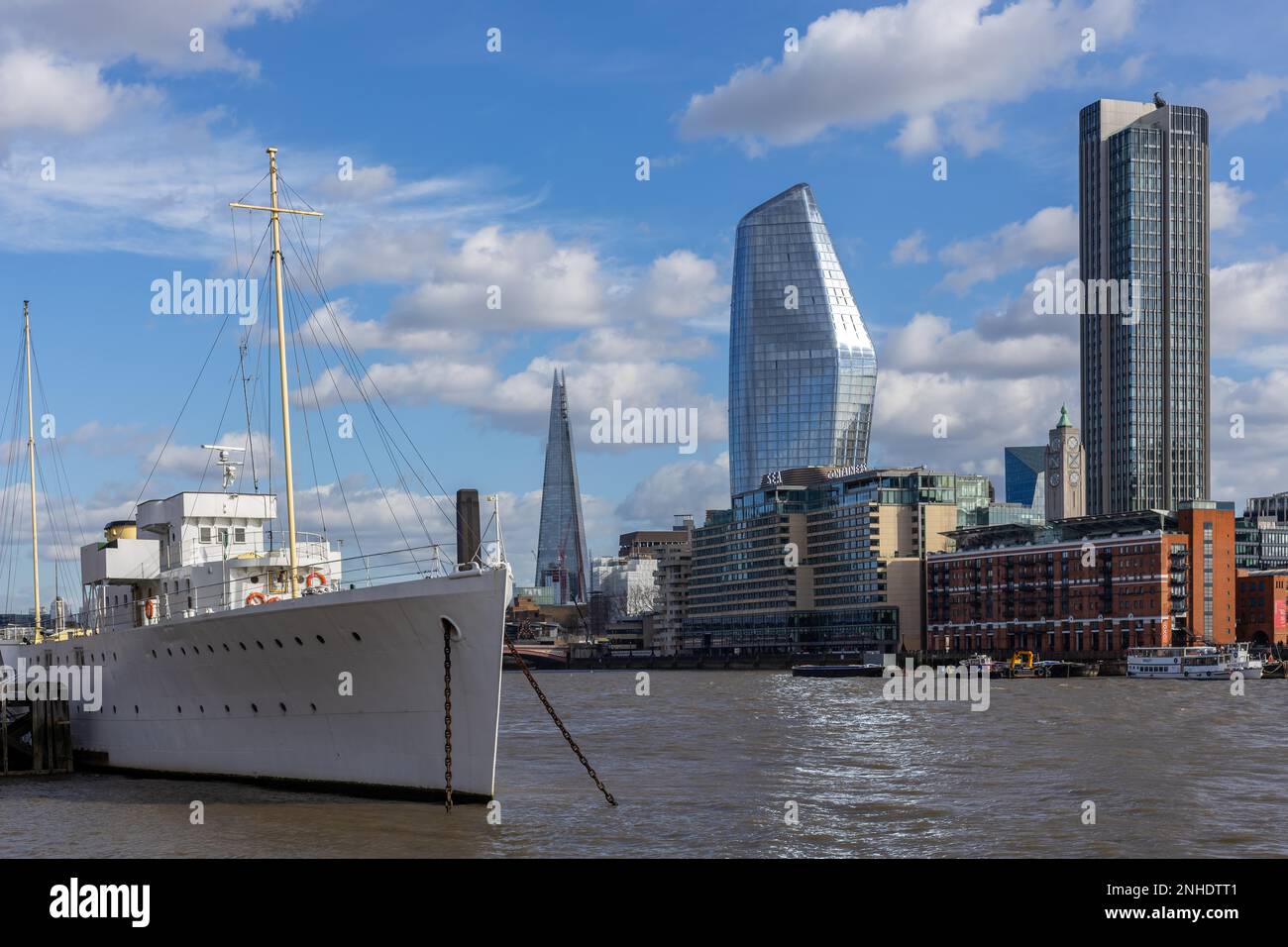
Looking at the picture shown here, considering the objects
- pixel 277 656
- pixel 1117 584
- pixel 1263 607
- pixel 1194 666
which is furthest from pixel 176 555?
pixel 1263 607

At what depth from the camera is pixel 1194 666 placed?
129000 mm

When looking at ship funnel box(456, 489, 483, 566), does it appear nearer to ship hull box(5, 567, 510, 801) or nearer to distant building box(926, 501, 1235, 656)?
ship hull box(5, 567, 510, 801)

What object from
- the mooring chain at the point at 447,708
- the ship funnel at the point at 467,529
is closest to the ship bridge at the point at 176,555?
the ship funnel at the point at 467,529

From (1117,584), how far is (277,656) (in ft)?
499

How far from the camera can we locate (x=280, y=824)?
26969 millimetres

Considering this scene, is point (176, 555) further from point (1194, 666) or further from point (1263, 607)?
point (1263, 607)

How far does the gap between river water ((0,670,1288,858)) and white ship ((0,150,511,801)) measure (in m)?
0.94

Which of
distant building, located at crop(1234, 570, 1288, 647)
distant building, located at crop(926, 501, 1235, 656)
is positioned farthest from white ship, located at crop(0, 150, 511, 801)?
distant building, located at crop(1234, 570, 1288, 647)

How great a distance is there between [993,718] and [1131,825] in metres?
36.4

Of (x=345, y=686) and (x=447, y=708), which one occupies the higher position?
(x=345, y=686)

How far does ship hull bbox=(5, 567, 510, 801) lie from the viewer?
89.5ft
